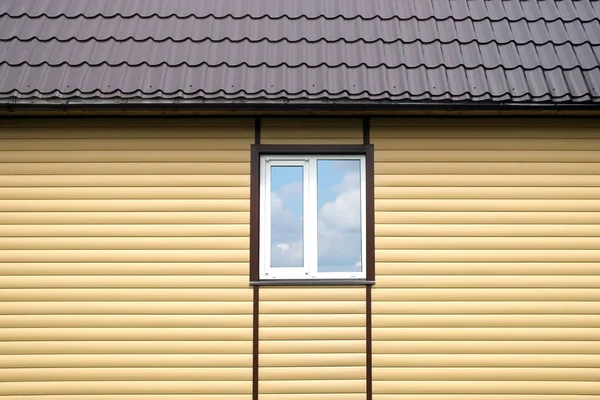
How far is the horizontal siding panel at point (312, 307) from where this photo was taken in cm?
418

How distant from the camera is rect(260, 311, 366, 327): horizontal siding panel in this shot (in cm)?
418

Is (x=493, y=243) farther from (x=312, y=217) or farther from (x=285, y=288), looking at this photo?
(x=285, y=288)

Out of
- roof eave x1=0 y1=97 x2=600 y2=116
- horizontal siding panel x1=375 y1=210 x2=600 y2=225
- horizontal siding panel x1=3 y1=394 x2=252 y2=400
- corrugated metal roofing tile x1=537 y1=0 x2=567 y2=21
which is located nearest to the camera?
roof eave x1=0 y1=97 x2=600 y2=116

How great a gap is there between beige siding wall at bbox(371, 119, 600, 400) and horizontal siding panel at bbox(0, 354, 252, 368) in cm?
131

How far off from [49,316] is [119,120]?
6.09 feet

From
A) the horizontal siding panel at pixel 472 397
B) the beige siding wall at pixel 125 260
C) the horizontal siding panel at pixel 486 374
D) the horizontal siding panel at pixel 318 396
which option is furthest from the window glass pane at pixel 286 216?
the horizontal siding panel at pixel 472 397

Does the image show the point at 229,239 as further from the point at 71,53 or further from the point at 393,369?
the point at 71,53

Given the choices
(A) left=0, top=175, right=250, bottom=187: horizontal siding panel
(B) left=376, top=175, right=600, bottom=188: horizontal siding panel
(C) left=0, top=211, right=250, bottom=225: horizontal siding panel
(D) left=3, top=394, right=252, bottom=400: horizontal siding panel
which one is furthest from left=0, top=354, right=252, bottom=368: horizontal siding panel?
(B) left=376, top=175, right=600, bottom=188: horizontal siding panel

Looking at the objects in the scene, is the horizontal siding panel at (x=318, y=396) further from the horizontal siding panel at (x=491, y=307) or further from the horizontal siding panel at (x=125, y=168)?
the horizontal siding panel at (x=125, y=168)

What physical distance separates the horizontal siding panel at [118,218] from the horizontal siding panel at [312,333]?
1.00 metres

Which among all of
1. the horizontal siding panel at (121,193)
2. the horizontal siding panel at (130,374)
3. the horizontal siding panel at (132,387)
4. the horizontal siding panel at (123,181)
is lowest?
the horizontal siding panel at (132,387)

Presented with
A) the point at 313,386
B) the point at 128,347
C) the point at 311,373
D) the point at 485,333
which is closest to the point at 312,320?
the point at 311,373

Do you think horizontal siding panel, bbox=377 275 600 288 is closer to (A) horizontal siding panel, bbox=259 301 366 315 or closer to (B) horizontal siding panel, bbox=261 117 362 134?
(A) horizontal siding panel, bbox=259 301 366 315

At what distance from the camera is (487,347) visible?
13.7 feet
